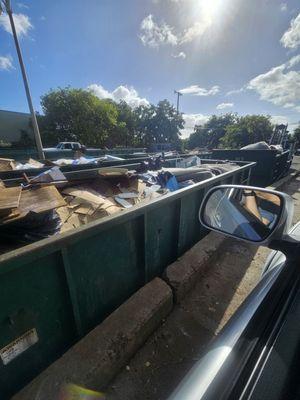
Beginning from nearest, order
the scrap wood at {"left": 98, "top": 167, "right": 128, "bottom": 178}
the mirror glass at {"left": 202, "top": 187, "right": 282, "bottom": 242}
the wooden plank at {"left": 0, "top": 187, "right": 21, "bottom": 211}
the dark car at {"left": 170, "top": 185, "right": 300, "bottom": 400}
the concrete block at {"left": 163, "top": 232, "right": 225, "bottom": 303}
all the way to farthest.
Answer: the dark car at {"left": 170, "top": 185, "right": 300, "bottom": 400} → the mirror glass at {"left": 202, "top": 187, "right": 282, "bottom": 242} → the wooden plank at {"left": 0, "top": 187, "right": 21, "bottom": 211} → the concrete block at {"left": 163, "top": 232, "right": 225, "bottom": 303} → the scrap wood at {"left": 98, "top": 167, "right": 128, "bottom": 178}

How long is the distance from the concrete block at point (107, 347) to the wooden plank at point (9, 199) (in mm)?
1221

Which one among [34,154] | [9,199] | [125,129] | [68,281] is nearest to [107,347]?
[68,281]

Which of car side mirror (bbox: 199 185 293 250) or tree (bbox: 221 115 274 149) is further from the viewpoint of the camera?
tree (bbox: 221 115 274 149)

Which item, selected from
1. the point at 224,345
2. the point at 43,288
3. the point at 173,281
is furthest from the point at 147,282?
the point at 224,345

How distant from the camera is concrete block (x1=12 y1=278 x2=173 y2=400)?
1427 millimetres

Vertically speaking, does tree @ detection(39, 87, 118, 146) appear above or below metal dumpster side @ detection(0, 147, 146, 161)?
above

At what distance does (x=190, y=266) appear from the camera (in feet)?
8.84

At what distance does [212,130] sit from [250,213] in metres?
52.3

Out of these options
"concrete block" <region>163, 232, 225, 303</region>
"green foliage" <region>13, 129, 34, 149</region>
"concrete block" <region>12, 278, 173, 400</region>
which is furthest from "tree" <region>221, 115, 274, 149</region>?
"concrete block" <region>12, 278, 173, 400</region>

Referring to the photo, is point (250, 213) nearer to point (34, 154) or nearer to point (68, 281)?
point (68, 281)

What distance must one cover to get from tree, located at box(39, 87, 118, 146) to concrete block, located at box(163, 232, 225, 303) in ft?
78.3

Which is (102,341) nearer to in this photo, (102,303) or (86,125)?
(102,303)

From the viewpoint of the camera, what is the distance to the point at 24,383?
4.69 ft

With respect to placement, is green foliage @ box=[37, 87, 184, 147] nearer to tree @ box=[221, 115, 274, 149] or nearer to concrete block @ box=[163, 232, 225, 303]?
tree @ box=[221, 115, 274, 149]
